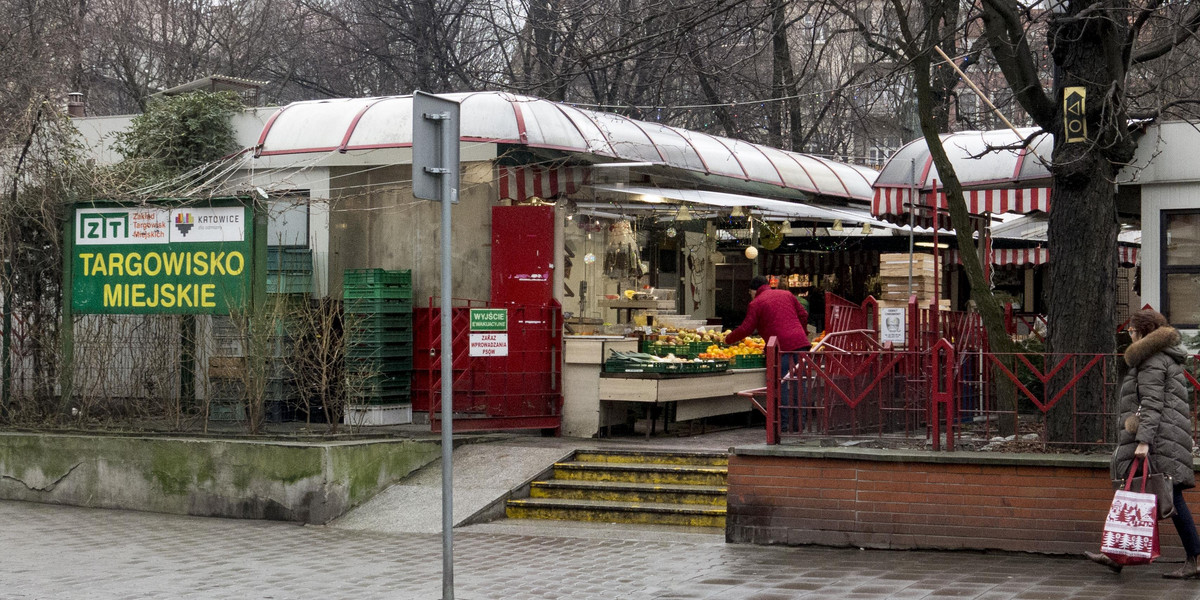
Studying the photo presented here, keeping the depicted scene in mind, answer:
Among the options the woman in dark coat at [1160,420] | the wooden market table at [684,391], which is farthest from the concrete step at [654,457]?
the woman in dark coat at [1160,420]

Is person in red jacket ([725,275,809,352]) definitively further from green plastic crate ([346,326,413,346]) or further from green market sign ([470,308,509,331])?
green plastic crate ([346,326,413,346])

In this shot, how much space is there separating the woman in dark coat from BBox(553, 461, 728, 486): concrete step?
4101 millimetres

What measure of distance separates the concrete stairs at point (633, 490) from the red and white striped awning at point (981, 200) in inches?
181

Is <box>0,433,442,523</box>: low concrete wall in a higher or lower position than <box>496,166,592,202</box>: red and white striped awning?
lower

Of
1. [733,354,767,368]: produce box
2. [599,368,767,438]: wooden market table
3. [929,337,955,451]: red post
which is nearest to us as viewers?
[929,337,955,451]: red post

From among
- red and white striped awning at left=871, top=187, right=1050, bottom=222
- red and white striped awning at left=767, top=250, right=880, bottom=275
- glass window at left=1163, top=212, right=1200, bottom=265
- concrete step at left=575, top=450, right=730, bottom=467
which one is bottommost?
concrete step at left=575, top=450, right=730, bottom=467

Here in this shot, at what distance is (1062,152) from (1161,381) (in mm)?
2593

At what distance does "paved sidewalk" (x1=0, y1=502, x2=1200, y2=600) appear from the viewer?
27.5 ft

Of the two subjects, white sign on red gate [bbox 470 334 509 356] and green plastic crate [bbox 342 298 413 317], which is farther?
green plastic crate [bbox 342 298 413 317]

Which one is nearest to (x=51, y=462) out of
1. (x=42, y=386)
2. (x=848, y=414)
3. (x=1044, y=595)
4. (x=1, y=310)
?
(x=42, y=386)

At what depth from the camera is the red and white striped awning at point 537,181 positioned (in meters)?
15.2

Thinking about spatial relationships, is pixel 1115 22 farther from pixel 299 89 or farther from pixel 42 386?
pixel 299 89

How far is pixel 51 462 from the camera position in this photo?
13094 mm

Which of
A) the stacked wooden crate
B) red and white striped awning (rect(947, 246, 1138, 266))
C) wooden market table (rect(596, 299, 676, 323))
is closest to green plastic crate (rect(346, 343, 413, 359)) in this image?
wooden market table (rect(596, 299, 676, 323))
